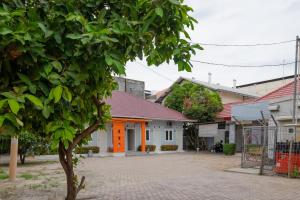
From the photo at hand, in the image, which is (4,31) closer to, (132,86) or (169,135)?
(169,135)

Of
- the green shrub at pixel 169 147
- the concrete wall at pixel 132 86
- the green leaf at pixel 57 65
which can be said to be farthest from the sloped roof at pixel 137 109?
the green leaf at pixel 57 65

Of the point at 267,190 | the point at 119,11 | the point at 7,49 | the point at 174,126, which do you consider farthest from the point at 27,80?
the point at 174,126

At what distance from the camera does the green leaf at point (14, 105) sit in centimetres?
253

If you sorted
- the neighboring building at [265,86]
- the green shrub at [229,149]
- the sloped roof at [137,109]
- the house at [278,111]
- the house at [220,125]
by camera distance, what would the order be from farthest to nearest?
1. the neighboring building at [265,86]
2. the house at [220,125]
3. the green shrub at [229,149]
4. the sloped roof at [137,109]
5. the house at [278,111]

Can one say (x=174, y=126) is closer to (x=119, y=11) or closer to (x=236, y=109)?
(x=236, y=109)

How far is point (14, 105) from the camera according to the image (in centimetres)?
255

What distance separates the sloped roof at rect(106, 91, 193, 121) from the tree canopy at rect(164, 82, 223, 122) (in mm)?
944

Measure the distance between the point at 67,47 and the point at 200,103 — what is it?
28.6 metres

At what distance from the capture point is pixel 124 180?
12031mm

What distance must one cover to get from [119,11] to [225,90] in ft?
106

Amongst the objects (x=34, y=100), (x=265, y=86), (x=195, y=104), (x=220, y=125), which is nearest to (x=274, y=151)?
(x=34, y=100)

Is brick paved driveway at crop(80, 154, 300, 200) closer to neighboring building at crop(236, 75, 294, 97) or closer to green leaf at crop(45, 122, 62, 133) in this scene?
green leaf at crop(45, 122, 62, 133)

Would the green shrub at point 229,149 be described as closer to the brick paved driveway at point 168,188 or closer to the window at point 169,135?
the window at point 169,135

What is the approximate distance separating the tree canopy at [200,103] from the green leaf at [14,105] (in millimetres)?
28713
